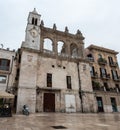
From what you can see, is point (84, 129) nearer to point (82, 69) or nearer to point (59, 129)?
point (59, 129)

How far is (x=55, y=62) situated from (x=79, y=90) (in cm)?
687

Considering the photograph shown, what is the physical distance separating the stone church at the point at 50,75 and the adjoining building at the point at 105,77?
3.78 m

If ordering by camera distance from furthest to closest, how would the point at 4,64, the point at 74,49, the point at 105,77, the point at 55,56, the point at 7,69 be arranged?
the point at 105,77 < the point at 74,49 < the point at 55,56 < the point at 4,64 < the point at 7,69

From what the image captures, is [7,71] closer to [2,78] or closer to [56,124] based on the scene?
[2,78]

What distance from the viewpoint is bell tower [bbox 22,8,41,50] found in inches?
943

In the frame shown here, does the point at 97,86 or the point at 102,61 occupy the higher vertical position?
the point at 102,61

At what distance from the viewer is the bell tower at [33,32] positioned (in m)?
24.0

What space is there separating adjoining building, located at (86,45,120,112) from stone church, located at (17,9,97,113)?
3784mm

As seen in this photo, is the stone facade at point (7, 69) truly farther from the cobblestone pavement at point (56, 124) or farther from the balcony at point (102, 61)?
the balcony at point (102, 61)

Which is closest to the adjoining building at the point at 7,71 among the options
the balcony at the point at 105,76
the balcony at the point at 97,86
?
the balcony at the point at 97,86

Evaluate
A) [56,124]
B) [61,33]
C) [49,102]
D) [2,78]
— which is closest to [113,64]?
[61,33]

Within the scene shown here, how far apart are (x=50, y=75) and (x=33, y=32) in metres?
8.95

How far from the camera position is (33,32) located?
25.0m

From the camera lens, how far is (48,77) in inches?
904
